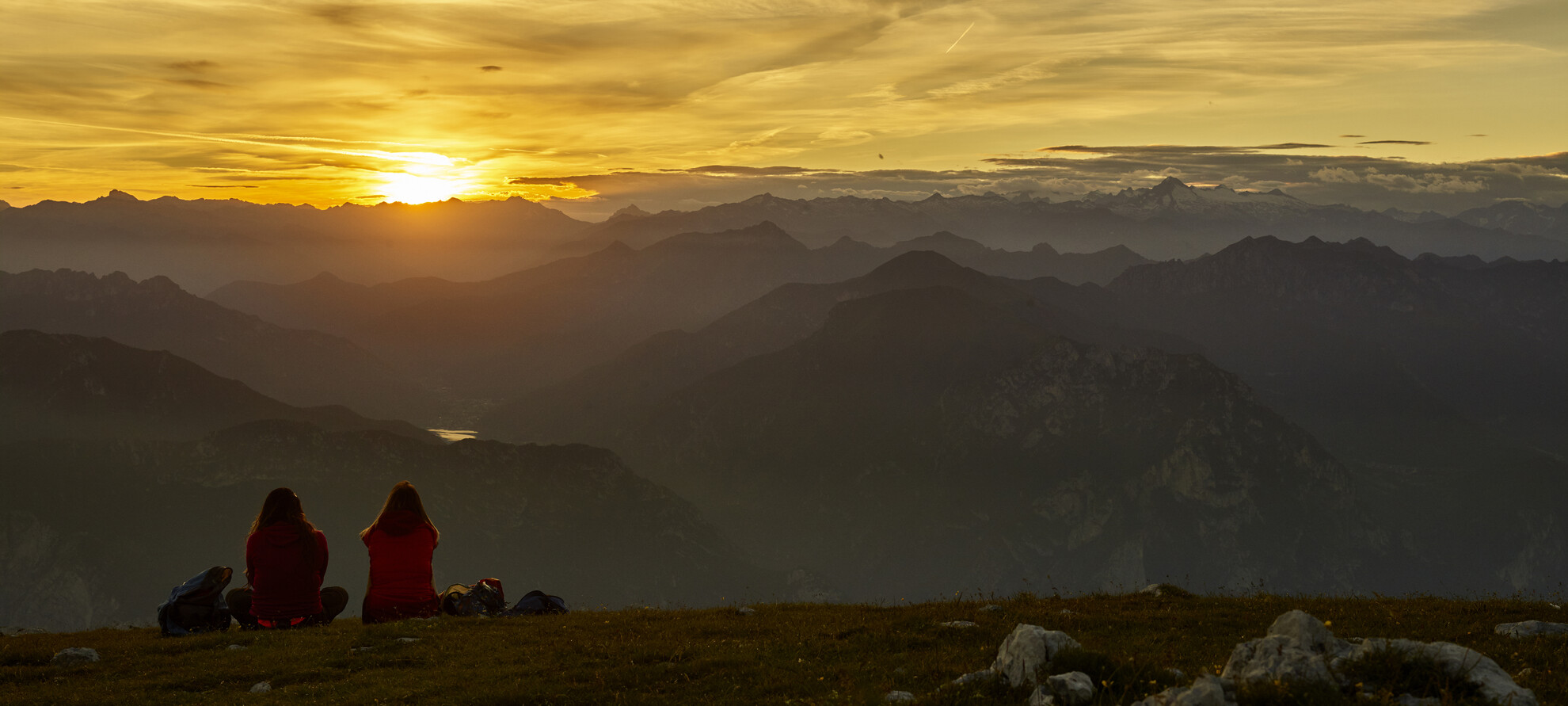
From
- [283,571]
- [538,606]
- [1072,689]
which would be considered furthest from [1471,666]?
[283,571]

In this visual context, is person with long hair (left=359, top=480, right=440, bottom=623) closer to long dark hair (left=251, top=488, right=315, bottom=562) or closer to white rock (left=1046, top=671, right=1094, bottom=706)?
long dark hair (left=251, top=488, right=315, bottom=562)

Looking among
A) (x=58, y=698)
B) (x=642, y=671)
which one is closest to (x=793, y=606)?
(x=642, y=671)

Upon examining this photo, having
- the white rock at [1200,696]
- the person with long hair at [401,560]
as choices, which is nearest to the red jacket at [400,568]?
the person with long hair at [401,560]

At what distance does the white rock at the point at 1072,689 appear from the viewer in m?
11.6

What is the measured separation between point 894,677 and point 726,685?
2881 mm

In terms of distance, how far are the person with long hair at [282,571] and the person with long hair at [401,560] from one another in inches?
37.2

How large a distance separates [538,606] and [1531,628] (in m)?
22.9

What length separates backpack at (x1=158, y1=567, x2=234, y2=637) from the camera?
22.3m

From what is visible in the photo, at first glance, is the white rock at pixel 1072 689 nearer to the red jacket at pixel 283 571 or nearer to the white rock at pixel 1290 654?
the white rock at pixel 1290 654

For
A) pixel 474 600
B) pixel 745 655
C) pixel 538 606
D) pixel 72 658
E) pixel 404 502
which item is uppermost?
pixel 404 502

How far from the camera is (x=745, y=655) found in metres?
17.5

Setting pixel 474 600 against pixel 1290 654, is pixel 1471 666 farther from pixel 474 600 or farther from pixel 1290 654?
pixel 474 600

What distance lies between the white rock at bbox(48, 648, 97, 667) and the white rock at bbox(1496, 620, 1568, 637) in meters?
28.8

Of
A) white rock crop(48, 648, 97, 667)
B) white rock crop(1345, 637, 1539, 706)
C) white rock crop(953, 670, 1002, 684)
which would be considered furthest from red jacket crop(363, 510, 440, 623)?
white rock crop(1345, 637, 1539, 706)
